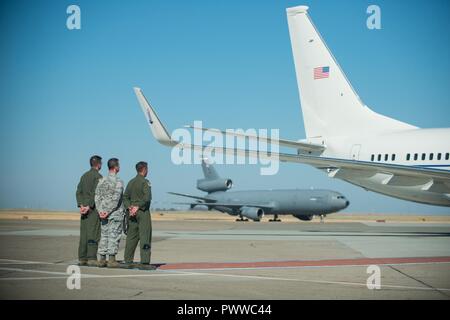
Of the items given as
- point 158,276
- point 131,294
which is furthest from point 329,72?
point 131,294

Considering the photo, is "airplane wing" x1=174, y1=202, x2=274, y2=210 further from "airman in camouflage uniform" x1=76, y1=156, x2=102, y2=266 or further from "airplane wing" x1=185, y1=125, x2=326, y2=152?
"airman in camouflage uniform" x1=76, y1=156, x2=102, y2=266

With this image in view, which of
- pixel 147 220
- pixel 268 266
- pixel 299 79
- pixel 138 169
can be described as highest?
pixel 299 79

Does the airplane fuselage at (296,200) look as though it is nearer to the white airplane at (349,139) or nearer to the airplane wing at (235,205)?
the airplane wing at (235,205)

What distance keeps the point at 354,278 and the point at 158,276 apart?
2.67 m

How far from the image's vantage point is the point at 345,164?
62.7 feet

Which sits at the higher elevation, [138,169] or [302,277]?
[138,169]

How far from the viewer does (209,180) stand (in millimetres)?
62125

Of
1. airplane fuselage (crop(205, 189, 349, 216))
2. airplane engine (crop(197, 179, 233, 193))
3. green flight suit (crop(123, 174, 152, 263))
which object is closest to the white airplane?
green flight suit (crop(123, 174, 152, 263))

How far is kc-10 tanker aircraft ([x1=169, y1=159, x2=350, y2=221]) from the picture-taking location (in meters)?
49.0

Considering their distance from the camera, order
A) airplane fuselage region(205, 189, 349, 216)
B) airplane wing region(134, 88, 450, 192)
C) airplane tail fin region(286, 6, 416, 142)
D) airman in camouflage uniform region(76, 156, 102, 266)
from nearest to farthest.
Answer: airman in camouflage uniform region(76, 156, 102, 266)
airplane wing region(134, 88, 450, 192)
airplane tail fin region(286, 6, 416, 142)
airplane fuselage region(205, 189, 349, 216)

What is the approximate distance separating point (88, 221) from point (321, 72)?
15.1m

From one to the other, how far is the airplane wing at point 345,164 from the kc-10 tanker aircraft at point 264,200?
26677 millimetres

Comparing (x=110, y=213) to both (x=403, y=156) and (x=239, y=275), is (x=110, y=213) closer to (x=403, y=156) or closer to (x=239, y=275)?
(x=239, y=275)
